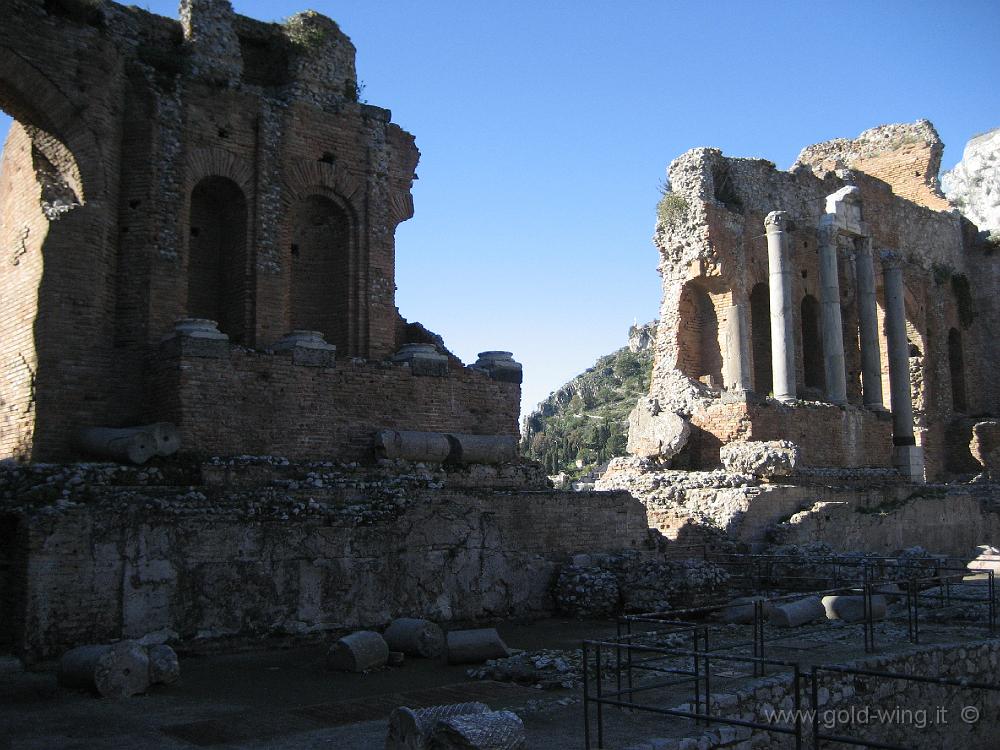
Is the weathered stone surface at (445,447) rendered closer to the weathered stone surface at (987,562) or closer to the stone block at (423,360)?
the stone block at (423,360)

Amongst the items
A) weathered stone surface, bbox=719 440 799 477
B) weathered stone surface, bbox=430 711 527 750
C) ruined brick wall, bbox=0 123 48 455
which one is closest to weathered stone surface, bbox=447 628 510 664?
weathered stone surface, bbox=430 711 527 750

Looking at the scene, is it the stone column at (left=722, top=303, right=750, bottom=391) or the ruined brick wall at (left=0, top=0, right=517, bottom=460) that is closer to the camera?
the ruined brick wall at (left=0, top=0, right=517, bottom=460)

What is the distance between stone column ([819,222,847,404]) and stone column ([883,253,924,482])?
8.53 ft

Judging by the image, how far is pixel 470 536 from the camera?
12789 millimetres

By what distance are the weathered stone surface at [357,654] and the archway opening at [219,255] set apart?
820cm

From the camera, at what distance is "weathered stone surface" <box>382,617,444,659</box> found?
1054 cm

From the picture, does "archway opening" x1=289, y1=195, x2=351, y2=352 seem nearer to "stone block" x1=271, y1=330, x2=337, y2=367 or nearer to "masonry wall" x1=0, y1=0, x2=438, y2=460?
"masonry wall" x1=0, y1=0, x2=438, y2=460

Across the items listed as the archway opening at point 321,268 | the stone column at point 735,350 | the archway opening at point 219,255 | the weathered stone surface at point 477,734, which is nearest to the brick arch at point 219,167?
the archway opening at point 219,255

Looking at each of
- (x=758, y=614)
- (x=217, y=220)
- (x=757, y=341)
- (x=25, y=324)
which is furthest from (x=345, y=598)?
(x=757, y=341)

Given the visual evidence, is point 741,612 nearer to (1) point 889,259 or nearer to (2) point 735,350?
(2) point 735,350

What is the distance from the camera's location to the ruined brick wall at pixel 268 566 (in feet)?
32.3

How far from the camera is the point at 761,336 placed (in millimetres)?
27359

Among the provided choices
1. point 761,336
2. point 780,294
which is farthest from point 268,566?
point 761,336

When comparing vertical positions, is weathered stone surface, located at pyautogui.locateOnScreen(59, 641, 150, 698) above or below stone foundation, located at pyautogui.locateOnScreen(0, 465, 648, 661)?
below
